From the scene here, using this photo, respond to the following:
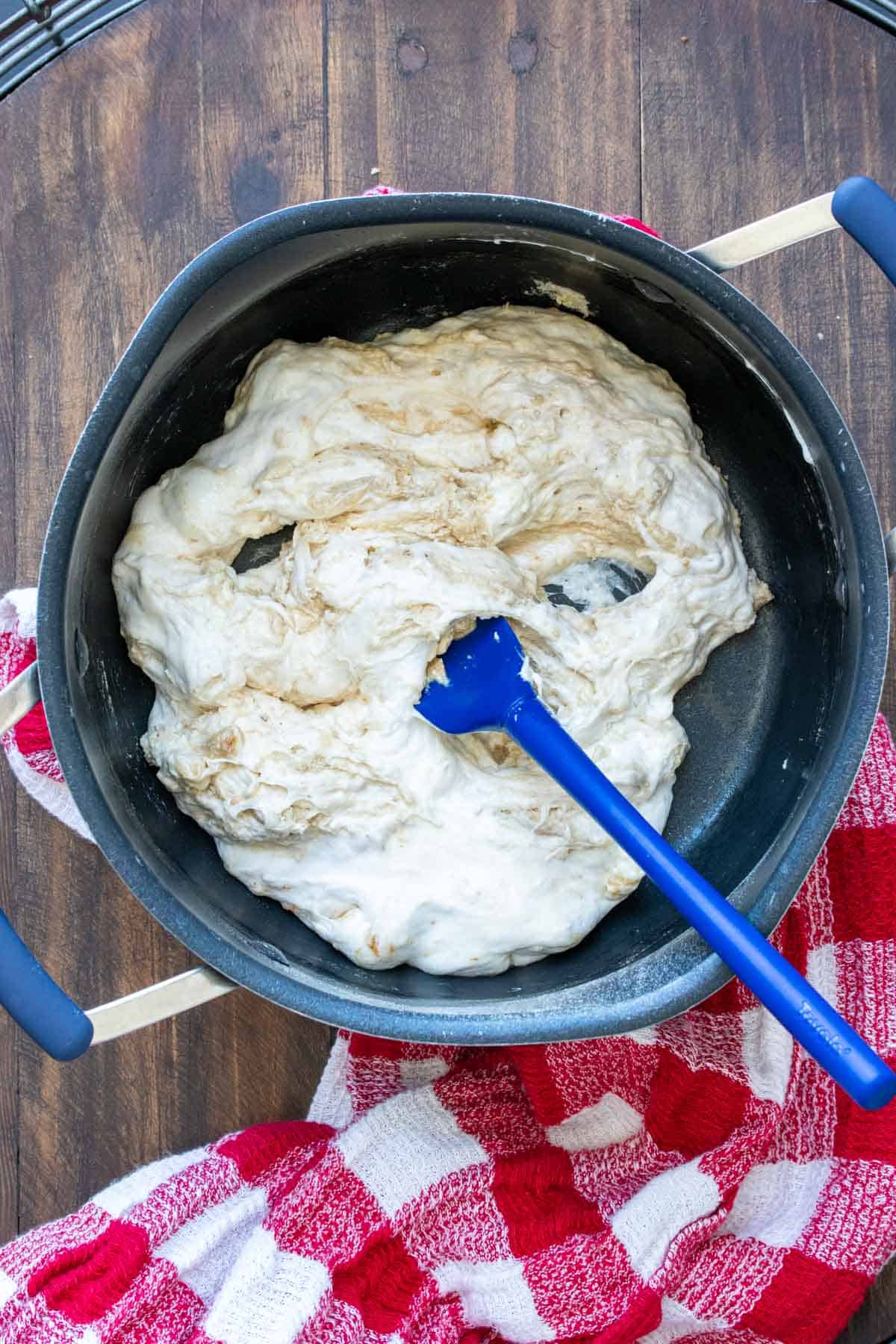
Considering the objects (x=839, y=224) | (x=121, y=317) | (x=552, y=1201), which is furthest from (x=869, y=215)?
(x=552, y=1201)

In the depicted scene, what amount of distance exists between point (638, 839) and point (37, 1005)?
0.40 meters

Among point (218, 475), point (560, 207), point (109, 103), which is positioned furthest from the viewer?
point (109, 103)

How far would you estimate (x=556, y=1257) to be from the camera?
38.7 inches

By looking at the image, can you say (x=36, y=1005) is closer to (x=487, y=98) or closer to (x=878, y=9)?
(x=487, y=98)

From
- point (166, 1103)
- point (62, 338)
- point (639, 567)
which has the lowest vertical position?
point (166, 1103)

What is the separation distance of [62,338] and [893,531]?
0.71m

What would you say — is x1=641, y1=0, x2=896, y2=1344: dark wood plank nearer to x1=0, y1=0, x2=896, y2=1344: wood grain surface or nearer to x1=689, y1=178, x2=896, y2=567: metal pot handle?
x1=0, y1=0, x2=896, y2=1344: wood grain surface

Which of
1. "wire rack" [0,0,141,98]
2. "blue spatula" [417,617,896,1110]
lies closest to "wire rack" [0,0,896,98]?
"wire rack" [0,0,141,98]

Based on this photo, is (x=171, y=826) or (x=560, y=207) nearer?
(x=560, y=207)

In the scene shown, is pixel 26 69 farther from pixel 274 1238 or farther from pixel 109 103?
pixel 274 1238

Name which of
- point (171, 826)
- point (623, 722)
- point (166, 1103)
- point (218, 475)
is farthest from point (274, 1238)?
point (218, 475)

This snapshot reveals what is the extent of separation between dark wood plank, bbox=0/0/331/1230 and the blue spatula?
35 cm

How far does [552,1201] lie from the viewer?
1.00 meters

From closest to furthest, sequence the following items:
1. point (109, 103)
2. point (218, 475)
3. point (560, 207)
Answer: point (560, 207), point (218, 475), point (109, 103)
